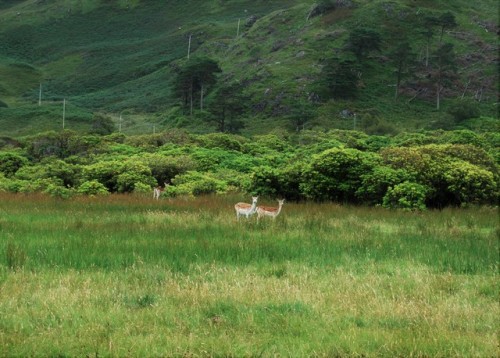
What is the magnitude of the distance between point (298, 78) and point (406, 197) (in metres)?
55.0

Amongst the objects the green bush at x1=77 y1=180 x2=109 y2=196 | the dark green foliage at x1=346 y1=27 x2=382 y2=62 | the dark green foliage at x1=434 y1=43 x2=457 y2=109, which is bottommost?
the green bush at x1=77 y1=180 x2=109 y2=196

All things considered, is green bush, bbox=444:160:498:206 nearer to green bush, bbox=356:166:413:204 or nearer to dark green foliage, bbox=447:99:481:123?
green bush, bbox=356:166:413:204

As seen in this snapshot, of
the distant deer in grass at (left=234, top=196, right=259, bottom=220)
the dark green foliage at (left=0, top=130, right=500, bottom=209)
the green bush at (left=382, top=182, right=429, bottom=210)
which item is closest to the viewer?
the distant deer in grass at (left=234, top=196, right=259, bottom=220)

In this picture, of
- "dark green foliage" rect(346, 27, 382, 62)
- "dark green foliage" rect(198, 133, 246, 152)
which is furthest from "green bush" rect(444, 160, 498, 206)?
"dark green foliage" rect(346, 27, 382, 62)

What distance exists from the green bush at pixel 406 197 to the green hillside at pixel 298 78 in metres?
31.4

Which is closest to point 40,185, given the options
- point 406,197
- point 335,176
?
point 335,176

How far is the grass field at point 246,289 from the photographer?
16.6 ft

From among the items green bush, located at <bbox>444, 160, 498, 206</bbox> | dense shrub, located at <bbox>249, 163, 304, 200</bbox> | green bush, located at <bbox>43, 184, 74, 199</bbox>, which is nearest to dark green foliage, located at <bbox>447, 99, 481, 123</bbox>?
green bush, located at <bbox>444, 160, 498, 206</bbox>

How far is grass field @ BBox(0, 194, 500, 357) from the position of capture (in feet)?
16.6

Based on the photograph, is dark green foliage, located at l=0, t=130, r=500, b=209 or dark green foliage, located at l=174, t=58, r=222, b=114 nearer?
dark green foliage, located at l=0, t=130, r=500, b=209

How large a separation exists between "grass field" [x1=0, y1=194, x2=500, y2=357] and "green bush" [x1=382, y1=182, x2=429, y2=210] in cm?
323

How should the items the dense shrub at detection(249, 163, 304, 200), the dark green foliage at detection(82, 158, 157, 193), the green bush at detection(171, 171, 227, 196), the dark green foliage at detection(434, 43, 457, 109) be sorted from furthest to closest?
1. the dark green foliage at detection(434, 43, 457, 109)
2. the dark green foliage at detection(82, 158, 157, 193)
3. the green bush at detection(171, 171, 227, 196)
4. the dense shrub at detection(249, 163, 304, 200)

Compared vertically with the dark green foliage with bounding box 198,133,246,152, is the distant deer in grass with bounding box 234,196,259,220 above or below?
below

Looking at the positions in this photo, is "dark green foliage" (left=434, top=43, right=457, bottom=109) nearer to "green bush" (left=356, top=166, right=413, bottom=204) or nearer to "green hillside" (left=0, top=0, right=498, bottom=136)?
"green hillside" (left=0, top=0, right=498, bottom=136)
